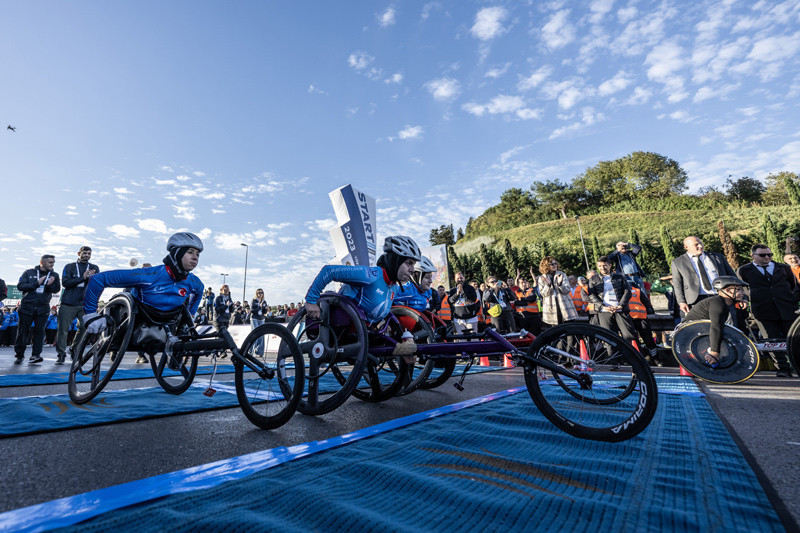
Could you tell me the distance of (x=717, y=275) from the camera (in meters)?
5.41

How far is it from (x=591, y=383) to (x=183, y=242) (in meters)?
3.91

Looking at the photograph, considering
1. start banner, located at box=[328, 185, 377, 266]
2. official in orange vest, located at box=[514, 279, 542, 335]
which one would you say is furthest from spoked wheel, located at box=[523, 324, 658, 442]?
start banner, located at box=[328, 185, 377, 266]

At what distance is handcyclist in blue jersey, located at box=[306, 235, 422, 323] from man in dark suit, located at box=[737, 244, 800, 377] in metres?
5.50

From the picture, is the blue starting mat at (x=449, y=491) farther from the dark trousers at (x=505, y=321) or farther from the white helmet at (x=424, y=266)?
the dark trousers at (x=505, y=321)

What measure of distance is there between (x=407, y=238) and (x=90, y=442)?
2.72 meters

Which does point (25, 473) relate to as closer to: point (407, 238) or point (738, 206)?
point (407, 238)

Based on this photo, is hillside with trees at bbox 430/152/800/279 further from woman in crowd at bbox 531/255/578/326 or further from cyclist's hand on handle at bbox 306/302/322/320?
cyclist's hand on handle at bbox 306/302/322/320

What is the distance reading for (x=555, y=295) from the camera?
306 inches

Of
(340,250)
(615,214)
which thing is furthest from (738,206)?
(340,250)

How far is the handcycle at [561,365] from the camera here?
219cm

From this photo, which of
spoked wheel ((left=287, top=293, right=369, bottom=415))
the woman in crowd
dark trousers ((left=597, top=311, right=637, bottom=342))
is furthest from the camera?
the woman in crowd

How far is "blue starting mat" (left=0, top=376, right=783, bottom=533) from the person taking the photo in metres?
1.27

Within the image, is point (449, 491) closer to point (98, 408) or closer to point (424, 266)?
point (424, 266)

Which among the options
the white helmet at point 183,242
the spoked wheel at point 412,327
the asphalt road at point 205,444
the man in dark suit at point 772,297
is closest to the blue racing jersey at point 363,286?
the spoked wheel at point 412,327
